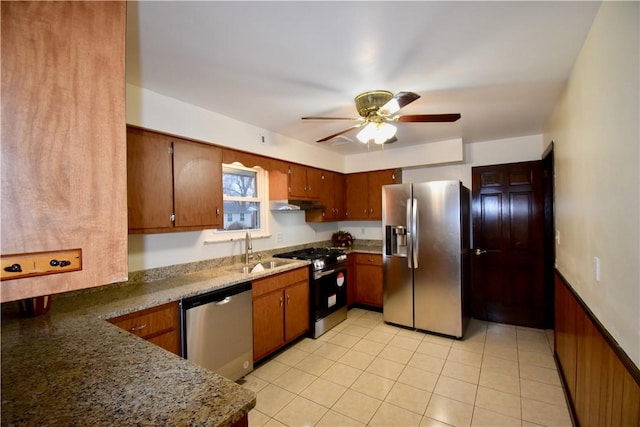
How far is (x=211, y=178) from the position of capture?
2.60 meters

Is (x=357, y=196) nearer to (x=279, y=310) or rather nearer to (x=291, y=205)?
(x=291, y=205)

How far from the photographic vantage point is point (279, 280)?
9.34 ft

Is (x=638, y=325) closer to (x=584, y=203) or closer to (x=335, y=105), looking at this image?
(x=584, y=203)

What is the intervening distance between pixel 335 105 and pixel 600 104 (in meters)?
1.74

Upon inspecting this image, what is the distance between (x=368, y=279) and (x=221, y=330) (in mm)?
2418

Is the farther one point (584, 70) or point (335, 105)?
point (335, 105)

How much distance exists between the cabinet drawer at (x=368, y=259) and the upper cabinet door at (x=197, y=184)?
2.27 meters

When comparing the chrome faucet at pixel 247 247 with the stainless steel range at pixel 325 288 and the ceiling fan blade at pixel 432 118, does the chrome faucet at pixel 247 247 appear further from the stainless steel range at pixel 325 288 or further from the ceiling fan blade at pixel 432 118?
the ceiling fan blade at pixel 432 118

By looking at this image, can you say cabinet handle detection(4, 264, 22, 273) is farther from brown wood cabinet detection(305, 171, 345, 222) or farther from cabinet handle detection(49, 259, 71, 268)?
brown wood cabinet detection(305, 171, 345, 222)

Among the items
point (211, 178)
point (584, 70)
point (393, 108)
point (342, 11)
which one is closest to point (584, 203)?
point (584, 70)

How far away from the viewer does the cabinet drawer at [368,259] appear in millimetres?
4082

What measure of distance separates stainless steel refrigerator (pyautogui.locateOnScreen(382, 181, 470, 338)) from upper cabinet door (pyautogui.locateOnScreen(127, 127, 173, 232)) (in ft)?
8.11

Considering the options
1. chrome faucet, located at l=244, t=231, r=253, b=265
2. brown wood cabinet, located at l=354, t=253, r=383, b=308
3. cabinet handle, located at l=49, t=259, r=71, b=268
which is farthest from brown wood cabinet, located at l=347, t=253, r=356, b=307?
cabinet handle, located at l=49, t=259, r=71, b=268

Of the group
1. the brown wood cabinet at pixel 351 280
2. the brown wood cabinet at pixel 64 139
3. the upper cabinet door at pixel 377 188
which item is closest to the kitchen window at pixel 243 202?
the brown wood cabinet at pixel 351 280
